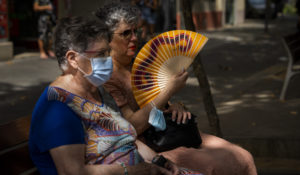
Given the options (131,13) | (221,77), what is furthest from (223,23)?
(131,13)

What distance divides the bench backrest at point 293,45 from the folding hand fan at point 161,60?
4303 millimetres

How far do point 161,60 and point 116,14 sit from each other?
44 cm

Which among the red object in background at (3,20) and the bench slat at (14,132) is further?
the red object in background at (3,20)

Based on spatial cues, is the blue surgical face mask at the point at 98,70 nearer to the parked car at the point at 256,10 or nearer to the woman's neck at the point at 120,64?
the woman's neck at the point at 120,64

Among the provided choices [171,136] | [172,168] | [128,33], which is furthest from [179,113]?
[128,33]

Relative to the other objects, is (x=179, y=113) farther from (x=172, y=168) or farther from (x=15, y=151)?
(x=15, y=151)

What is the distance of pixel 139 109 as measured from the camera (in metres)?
2.77

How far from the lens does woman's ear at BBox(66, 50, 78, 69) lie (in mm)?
2104

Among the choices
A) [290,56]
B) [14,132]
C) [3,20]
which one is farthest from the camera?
[3,20]

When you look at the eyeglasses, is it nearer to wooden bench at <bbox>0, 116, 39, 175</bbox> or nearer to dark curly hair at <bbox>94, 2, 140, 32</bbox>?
dark curly hair at <bbox>94, 2, 140, 32</bbox>

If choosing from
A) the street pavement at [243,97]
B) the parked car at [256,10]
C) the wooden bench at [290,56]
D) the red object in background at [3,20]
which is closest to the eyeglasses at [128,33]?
the street pavement at [243,97]

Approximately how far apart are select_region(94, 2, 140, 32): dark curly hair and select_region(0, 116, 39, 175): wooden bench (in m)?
0.90

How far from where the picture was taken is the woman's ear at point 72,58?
6.90 feet

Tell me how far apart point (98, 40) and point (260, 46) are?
13.6m
